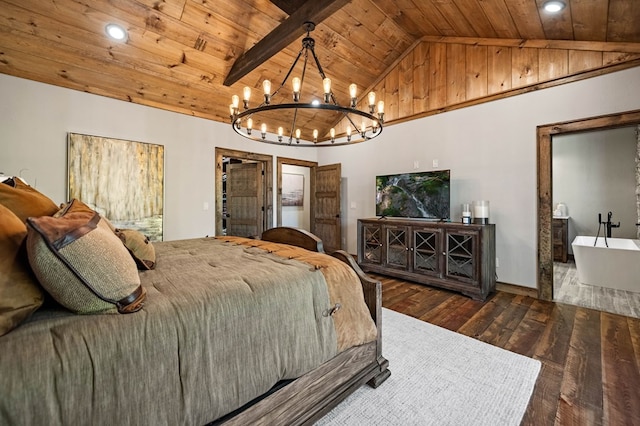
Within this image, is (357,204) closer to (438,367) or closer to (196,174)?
(196,174)

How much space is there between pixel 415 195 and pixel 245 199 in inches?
130

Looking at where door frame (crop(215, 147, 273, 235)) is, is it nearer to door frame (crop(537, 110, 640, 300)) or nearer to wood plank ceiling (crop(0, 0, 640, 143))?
wood plank ceiling (crop(0, 0, 640, 143))

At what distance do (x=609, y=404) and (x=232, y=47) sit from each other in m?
4.76

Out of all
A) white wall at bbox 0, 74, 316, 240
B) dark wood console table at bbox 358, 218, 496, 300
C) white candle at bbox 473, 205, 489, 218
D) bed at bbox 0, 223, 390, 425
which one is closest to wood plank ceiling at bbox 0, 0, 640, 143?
white wall at bbox 0, 74, 316, 240

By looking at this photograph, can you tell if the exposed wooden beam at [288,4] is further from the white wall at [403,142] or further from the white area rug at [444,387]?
the white area rug at [444,387]

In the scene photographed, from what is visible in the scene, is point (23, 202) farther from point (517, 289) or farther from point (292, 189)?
point (292, 189)

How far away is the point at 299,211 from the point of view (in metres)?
7.50

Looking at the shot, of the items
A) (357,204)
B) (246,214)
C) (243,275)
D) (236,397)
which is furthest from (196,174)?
(236,397)

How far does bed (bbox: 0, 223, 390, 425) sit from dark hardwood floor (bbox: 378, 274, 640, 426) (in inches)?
28.9

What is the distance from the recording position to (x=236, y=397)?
3.54 feet

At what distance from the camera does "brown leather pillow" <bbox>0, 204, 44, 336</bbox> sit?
0.74 metres

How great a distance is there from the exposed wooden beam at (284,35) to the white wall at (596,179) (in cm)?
458

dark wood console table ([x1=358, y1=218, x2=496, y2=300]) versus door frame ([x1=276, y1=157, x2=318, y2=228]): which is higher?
door frame ([x1=276, y1=157, x2=318, y2=228])

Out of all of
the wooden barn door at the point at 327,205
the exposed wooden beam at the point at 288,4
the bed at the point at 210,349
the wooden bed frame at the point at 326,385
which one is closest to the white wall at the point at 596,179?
the wooden barn door at the point at 327,205
